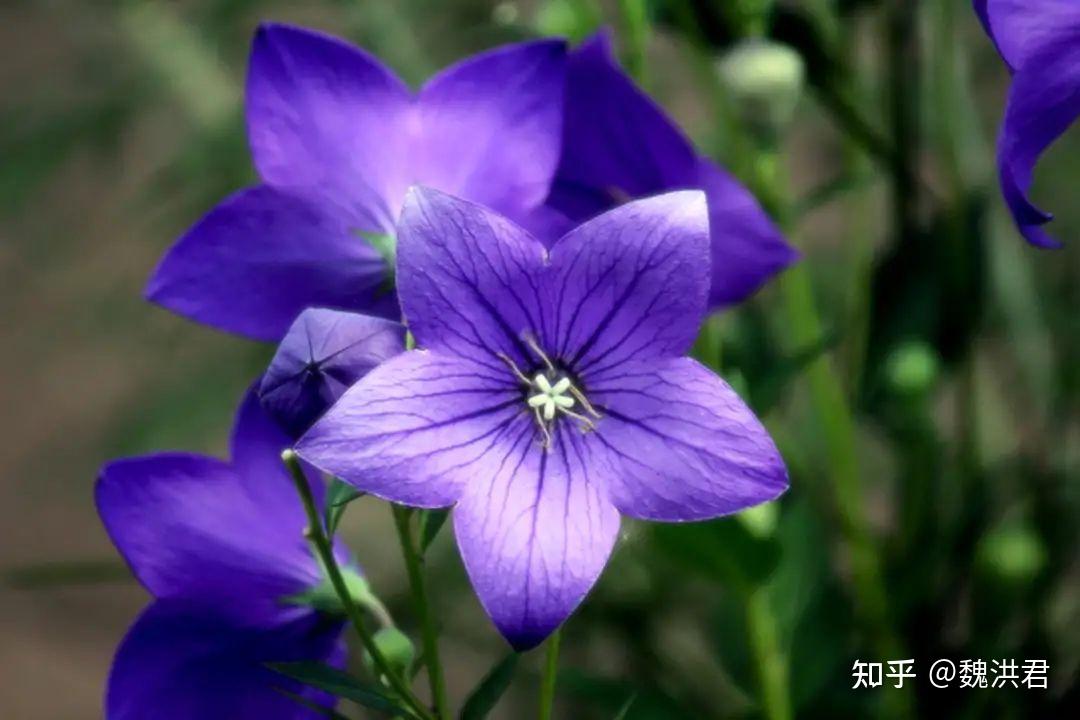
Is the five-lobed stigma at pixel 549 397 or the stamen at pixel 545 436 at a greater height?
the five-lobed stigma at pixel 549 397

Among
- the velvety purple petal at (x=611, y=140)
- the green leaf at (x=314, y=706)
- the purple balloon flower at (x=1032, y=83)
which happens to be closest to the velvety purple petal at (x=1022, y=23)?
the purple balloon flower at (x=1032, y=83)

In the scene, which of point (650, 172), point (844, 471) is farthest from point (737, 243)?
point (844, 471)

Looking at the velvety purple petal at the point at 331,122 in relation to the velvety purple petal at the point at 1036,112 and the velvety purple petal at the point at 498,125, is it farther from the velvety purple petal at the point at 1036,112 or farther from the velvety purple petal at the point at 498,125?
the velvety purple petal at the point at 1036,112

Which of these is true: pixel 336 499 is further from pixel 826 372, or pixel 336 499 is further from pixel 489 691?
pixel 826 372

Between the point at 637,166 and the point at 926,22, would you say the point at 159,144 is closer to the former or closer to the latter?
the point at 926,22

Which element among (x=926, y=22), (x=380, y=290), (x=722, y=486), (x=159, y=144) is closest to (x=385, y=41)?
(x=926, y=22)

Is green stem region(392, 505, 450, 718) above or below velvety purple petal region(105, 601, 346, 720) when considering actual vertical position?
above

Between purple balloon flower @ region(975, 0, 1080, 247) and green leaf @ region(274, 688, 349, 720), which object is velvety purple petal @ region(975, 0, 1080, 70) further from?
green leaf @ region(274, 688, 349, 720)

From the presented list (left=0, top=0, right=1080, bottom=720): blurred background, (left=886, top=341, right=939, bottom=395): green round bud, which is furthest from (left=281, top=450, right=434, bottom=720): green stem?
(left=886, top=341, right=939, bottom=395): green round bud
